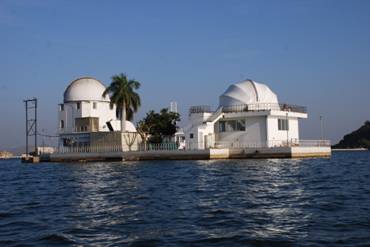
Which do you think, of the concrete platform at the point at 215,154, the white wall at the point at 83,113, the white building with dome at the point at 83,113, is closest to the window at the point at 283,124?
the concrete platform at the point at 215,154

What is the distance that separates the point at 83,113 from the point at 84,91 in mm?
3602

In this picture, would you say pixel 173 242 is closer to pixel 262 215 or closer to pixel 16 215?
pixel 262 215

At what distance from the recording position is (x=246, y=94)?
2776 inches

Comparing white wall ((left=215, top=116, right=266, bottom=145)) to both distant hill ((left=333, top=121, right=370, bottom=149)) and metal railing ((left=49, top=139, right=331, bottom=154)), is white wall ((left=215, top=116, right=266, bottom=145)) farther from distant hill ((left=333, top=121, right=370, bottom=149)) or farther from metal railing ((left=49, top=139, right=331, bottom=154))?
distant hill ((left=333, top=121, right=370, bottom=149))

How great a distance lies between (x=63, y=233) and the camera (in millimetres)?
13398

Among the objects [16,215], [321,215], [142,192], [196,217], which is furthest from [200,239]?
[142,192]

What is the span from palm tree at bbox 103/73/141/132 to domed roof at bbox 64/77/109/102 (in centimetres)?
576

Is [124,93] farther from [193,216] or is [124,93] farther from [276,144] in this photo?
[193,216]

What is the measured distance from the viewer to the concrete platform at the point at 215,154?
2404 inches

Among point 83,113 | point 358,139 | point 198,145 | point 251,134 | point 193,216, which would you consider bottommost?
point 193,216

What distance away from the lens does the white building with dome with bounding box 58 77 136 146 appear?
260 feet

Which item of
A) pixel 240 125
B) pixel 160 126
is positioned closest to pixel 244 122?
pixel 240 125

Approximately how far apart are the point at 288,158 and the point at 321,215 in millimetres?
45247

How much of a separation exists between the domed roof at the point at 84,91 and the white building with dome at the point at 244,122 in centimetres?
1829
